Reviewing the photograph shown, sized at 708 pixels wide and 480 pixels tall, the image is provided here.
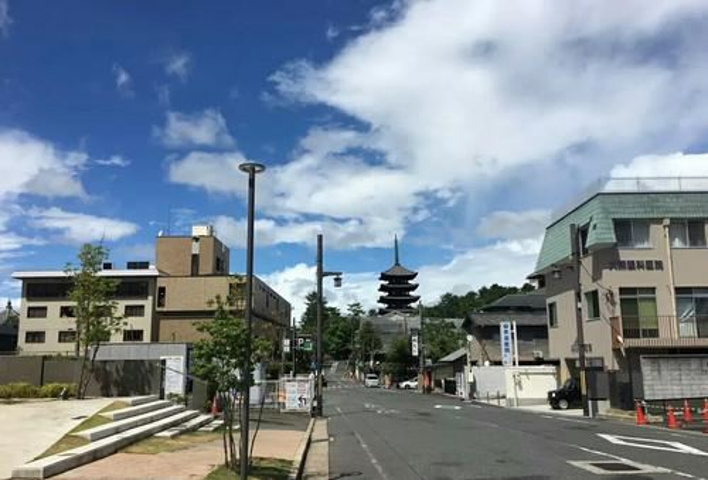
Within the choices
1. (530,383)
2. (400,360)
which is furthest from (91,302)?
(400,360)

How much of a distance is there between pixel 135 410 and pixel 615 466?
40.9 ft

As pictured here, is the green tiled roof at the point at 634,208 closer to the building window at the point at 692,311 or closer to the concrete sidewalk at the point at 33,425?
the building window at the point at 692,311

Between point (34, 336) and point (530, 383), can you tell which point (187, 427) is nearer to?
point (530, 383)

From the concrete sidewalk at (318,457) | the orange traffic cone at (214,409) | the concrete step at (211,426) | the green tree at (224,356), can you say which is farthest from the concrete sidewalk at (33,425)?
the orange traffic cone at (214,409)

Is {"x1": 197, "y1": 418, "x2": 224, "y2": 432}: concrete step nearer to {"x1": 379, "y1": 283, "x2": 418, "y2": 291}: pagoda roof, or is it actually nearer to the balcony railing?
the balcony railing

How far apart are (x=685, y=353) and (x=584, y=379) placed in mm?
6435

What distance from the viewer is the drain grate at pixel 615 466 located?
46.0 ft

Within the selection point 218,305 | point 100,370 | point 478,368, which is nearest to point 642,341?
point 478,368

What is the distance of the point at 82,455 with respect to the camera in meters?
13.6

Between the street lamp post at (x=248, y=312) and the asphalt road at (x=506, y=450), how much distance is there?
3.07 m

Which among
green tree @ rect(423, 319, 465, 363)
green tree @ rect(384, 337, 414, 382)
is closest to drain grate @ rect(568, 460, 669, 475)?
green tree @ rect(423, 319, 465, 363)

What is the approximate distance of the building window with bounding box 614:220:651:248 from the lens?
3819 cm

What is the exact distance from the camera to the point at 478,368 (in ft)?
177

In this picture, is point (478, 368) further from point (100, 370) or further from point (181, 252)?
point (181, 252)
